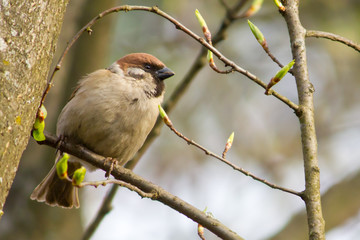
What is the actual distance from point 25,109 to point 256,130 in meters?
5.61

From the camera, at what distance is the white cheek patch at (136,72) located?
390 cm

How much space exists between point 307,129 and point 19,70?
119 centimetres

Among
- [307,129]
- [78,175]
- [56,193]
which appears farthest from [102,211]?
[307,129]

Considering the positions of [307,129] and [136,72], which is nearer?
[307,129]

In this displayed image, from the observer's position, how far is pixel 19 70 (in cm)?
193

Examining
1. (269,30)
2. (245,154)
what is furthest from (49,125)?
(269,30)

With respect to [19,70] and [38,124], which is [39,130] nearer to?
[38,124]

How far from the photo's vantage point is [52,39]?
2100mm

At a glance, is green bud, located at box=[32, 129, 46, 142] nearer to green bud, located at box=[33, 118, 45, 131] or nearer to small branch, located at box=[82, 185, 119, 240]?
green bud, located at box=[33, 118, 45, 131]

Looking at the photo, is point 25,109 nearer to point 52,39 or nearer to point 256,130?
point 52,39

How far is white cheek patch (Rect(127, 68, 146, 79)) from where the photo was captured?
390 cm

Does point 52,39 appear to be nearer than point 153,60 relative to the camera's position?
Yes

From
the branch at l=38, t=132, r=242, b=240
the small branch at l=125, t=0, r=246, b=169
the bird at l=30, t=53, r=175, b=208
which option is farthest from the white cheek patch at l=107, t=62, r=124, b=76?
the branch at l=38, t=132, r=242, b=240

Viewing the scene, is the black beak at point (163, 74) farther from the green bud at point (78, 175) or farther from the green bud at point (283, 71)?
the green bud at point (78, 175)
